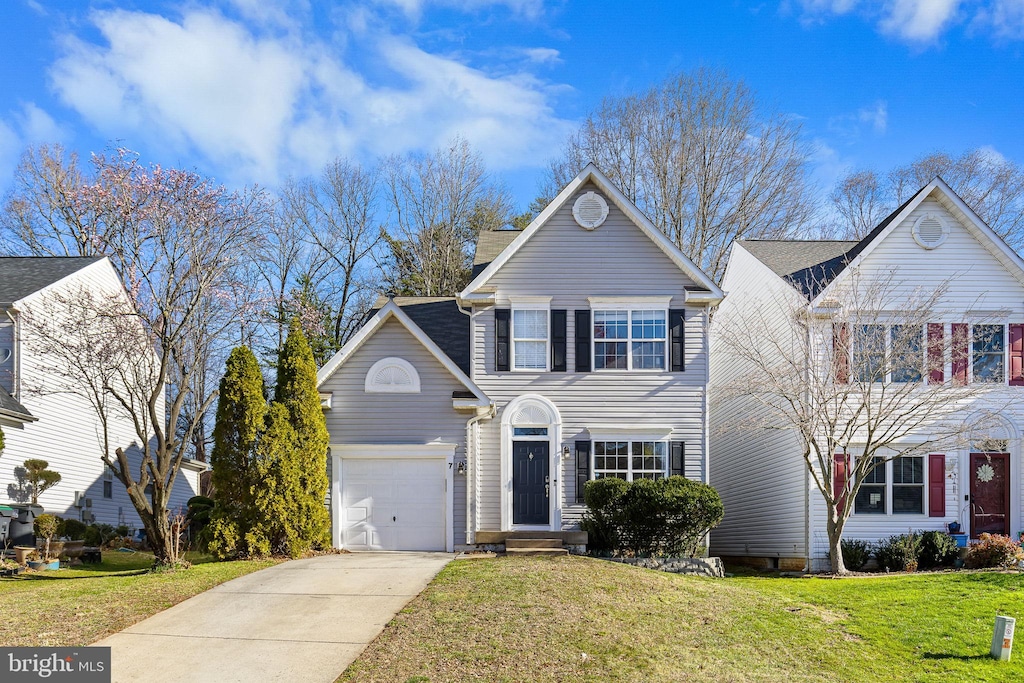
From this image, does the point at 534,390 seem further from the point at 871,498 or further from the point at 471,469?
the point at 871,498

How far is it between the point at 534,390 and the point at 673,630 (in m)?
9.17

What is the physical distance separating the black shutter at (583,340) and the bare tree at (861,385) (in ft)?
10.4

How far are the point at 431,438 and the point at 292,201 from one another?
19899 mm

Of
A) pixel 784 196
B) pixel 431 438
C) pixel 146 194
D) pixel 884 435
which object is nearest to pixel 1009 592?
pixel 884 435

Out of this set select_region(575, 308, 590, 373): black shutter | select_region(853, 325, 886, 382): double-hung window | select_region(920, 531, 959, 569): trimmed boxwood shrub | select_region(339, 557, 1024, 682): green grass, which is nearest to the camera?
select_region(339, 557, 1024, 682): green grass

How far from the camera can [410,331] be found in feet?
66.2

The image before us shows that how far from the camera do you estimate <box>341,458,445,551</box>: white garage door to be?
20078mm

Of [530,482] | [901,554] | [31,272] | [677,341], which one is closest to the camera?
[901,554]

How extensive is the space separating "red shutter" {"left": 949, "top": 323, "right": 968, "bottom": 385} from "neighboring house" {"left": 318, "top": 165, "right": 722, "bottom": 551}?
5.09 meters

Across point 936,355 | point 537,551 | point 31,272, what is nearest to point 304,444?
point 537,551

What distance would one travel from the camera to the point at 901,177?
124ft

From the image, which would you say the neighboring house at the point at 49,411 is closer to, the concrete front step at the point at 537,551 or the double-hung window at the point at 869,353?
the concrete front step at the point at 537,551

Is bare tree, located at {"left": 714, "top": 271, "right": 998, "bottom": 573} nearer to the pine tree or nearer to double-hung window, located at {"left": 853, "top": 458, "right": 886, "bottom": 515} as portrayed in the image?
double-hung window, located at {"left": 853, "top": 458, "right": 886, "bottom": 515}

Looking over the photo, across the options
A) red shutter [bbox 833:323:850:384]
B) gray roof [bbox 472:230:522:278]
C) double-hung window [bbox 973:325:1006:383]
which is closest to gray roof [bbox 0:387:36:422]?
gray roof [bbox 472:230:522:278]
